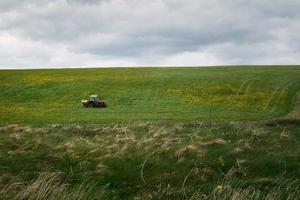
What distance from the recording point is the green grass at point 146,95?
41406mm

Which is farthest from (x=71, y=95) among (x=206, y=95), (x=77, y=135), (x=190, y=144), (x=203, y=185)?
(x=203, y=185)

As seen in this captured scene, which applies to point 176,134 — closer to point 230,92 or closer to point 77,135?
point 77,135

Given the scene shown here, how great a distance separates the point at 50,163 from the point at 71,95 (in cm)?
3957

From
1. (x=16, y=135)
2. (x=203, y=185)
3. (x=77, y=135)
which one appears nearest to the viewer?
(x=203, y=185)

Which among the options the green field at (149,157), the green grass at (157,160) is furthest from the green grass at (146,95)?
the green grass at (157,160)

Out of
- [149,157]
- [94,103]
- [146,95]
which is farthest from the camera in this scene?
[146,95]

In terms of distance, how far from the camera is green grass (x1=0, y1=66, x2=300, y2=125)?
4141 centimetres

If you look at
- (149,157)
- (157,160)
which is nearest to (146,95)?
(149,157)

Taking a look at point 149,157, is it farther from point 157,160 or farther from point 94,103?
point 94,103

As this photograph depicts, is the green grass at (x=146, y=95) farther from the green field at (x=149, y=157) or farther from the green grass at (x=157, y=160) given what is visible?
the green grass at (x=157, y=160)

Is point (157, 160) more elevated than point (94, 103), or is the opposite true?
point (157, 160)

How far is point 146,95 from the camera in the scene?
185ft

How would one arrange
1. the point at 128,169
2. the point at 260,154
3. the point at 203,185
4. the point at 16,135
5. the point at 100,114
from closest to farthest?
the point at 203,185 < the point at 128,169 < the point at 260,154 < the point at 16,135 < the point at 100,114

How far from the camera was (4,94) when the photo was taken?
60.0 meters
